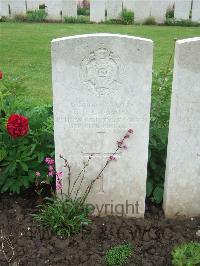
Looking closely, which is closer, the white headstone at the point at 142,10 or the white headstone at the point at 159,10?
the white headstone at the point at 142,10

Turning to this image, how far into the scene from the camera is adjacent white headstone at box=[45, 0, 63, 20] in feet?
50.3

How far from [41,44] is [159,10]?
229 inches

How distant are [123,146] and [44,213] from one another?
87cm

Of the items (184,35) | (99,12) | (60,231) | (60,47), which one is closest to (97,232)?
(60,231)

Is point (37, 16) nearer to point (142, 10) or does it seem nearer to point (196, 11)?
point (142, 10)

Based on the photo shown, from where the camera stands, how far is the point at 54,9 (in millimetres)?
15453

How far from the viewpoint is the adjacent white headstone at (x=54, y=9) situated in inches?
603

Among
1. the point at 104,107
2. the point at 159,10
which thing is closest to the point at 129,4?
the point at 159,10

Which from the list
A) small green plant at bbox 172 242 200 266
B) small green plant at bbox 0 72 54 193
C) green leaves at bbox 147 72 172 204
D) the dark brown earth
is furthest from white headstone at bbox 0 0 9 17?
small green plant at bbox 172 242 200 266

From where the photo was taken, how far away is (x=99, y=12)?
15.2 m

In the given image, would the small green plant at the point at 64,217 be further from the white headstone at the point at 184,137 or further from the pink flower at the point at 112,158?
the white headstone at the point at 184,137

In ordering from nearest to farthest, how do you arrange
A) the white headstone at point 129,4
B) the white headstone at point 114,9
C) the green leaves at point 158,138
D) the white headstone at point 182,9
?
Answer: the green leaves at point 158,138, the white headstone at point 114,9, the white headstone at point 182,9, the white headstone at point 129,4

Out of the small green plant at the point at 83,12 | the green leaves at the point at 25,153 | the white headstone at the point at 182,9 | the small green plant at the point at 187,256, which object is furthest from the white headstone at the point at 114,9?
the small green plant at the point at 187,256

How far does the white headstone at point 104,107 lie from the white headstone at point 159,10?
12.5 meters
